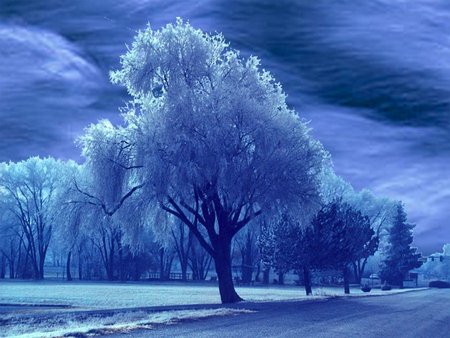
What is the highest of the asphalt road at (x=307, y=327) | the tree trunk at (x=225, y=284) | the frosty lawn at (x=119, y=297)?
the tree trunk at (x=225, y=284)

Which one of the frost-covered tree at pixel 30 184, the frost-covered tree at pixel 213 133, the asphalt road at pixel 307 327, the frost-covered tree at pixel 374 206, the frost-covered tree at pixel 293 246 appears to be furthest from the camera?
the frost-covered tree at pixel 374 206

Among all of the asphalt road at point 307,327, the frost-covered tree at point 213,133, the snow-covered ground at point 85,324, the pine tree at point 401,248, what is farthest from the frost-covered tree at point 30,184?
the asphalt road at point 307,327

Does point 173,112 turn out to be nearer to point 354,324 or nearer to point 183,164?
point 183,164

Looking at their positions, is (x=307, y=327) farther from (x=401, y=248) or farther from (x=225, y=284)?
(x=401, y=248)

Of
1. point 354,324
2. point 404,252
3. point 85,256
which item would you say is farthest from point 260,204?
point 85,256

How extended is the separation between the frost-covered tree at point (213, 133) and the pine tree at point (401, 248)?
2181 inches

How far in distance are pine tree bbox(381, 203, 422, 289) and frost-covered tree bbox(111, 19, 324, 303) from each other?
55.4 meters

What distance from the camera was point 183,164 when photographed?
83.1ft

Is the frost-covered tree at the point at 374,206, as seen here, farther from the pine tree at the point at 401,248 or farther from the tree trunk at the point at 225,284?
the tree trunk at the point at 225,284

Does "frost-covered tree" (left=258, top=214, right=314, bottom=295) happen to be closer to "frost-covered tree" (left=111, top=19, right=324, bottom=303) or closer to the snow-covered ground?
"frost-covered tree" (left=111, top=19, right=324, bottom=303)

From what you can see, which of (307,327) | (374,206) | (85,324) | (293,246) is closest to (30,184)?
(293,246)

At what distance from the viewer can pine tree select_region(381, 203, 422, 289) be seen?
259ft

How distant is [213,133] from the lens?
25.5 meters

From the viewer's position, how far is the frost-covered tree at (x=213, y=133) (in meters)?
25.6
